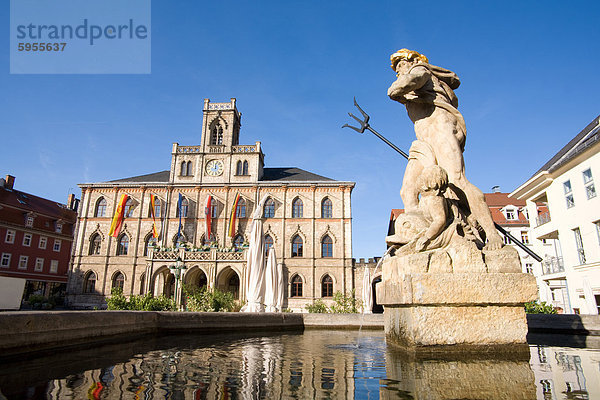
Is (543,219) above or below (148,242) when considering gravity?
below

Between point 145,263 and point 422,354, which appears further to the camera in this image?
point 145,263

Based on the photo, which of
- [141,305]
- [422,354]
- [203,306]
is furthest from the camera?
[203,306]

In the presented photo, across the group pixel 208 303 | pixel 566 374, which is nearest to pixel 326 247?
pixel 208 303

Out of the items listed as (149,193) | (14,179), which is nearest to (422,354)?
(149,193)

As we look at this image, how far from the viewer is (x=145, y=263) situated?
29266mm

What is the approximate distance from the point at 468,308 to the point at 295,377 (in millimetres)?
1751

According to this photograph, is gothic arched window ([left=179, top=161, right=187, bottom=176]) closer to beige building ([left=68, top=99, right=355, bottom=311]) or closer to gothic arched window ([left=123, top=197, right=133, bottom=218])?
beige building ([left=68, top=99, right=355, bottom=311])

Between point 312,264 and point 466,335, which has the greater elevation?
point 312,264

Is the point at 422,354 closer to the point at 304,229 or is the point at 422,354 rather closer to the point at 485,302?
the point at 485,302

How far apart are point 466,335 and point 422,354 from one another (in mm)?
462

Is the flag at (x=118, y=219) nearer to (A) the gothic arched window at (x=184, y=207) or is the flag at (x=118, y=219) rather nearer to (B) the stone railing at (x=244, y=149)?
(A) the gothic arched window at (x=184, y=207)

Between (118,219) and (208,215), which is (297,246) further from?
(118,219)

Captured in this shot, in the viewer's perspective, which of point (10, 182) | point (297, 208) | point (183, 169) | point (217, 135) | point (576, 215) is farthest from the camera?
point (10, 182)

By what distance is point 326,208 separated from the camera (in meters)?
30.1
